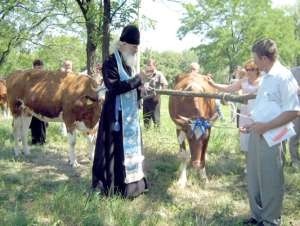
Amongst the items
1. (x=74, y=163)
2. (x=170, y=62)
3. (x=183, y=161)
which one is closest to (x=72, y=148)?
(x=74, y=163)

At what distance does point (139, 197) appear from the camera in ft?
21.8

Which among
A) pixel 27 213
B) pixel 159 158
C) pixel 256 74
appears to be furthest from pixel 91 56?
pixel 27 213

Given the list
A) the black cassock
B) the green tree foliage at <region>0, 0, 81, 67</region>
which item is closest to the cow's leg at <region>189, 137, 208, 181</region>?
the black cassock

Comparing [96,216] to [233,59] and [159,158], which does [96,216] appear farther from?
[233,59]

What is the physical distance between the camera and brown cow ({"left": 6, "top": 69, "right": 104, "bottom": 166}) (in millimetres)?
8398

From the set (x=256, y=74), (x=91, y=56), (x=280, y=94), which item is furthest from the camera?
(x=91, y=56)

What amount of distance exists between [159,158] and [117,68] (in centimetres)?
307

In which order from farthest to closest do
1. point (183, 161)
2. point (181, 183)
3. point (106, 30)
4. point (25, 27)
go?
1. point (25, 27)
2. point (106, 30)
3. point (183, 161)
4. point (181, 183)

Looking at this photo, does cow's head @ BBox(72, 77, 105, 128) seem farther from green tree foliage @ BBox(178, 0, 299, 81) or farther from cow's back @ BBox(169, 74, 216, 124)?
green tree foliage @ BBox(178, 0, 299, 81)

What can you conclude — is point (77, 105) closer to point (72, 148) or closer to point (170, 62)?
point (72, 148)

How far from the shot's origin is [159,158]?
29.2 ft

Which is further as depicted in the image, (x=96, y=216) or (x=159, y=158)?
(x=159, y=158)

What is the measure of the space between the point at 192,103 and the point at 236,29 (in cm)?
3282

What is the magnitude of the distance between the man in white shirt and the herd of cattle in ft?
4.86
